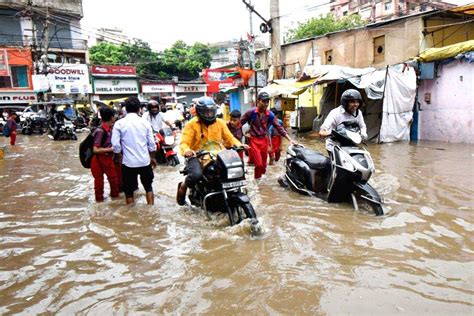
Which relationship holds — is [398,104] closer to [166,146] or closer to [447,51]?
[447,51]

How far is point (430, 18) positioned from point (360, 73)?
404 cm

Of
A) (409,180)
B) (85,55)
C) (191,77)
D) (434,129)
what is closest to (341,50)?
(434,129)

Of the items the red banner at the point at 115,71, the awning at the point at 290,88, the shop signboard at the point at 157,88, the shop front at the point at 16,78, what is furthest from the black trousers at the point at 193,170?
the shop signboard at the point at 157,88

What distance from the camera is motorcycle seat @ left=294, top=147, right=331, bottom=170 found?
5113mm

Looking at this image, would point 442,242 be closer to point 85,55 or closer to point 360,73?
point 360,73

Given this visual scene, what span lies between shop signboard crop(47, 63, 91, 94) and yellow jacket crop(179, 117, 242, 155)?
28181mm

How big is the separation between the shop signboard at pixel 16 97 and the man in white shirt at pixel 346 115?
104 feet

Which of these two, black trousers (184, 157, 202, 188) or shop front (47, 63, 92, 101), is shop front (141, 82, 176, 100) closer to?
shop front (47, 63, 92, 101)

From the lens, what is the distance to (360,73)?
12.5m

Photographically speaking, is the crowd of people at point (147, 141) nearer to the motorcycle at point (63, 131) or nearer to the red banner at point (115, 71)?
the motorcycle at point (63, 131)

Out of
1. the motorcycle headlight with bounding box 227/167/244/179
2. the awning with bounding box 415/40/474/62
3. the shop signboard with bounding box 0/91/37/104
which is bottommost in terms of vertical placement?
the motorcycle headlight with bounding box 227/167/244/179

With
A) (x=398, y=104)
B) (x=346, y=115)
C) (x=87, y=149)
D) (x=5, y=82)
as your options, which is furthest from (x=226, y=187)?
(x=5, y=82)

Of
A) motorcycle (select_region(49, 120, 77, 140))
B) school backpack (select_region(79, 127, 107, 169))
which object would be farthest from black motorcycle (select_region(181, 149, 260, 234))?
motorcycle (select_region(49, 120, 77, 140))

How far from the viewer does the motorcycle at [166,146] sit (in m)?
8.44
